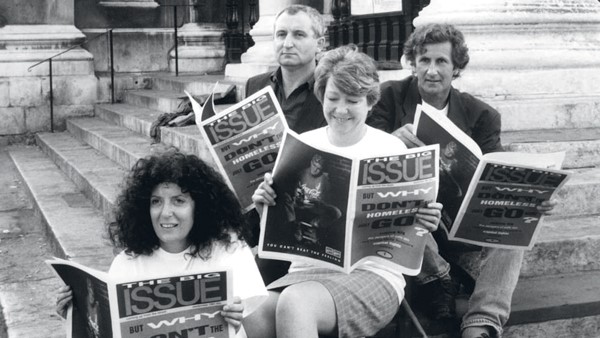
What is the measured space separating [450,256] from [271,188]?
119cm

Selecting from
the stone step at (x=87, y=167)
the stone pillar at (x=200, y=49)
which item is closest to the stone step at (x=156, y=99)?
the stone step at (x=87, y=167)

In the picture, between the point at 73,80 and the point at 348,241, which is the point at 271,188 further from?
the point at 73,80

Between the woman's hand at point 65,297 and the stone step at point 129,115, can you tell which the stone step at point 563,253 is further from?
the stone step at point 129,115

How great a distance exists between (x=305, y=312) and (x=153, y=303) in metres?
0.72

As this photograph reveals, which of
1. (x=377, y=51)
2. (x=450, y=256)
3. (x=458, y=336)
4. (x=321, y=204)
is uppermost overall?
(x=377, y=51)

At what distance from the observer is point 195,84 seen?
1095cm

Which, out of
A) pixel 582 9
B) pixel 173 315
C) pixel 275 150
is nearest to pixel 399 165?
pixel 275 150

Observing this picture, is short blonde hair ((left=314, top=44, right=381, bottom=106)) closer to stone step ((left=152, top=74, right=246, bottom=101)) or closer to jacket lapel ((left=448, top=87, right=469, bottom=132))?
jacket lapel ((left=448, top=87, right=469, bottom=132))

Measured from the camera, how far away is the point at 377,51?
854 centimetres

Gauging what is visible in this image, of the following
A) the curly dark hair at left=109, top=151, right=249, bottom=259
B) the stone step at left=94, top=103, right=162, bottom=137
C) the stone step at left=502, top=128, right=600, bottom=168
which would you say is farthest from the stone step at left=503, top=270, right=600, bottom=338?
the stone step at left=94, top=103, right=162, bottom=137

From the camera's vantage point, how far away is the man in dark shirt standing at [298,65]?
180 inches

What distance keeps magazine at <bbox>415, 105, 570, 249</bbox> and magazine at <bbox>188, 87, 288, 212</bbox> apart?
62cm

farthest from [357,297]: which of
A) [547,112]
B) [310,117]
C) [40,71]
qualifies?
[40,71]

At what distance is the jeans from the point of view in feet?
13.7
